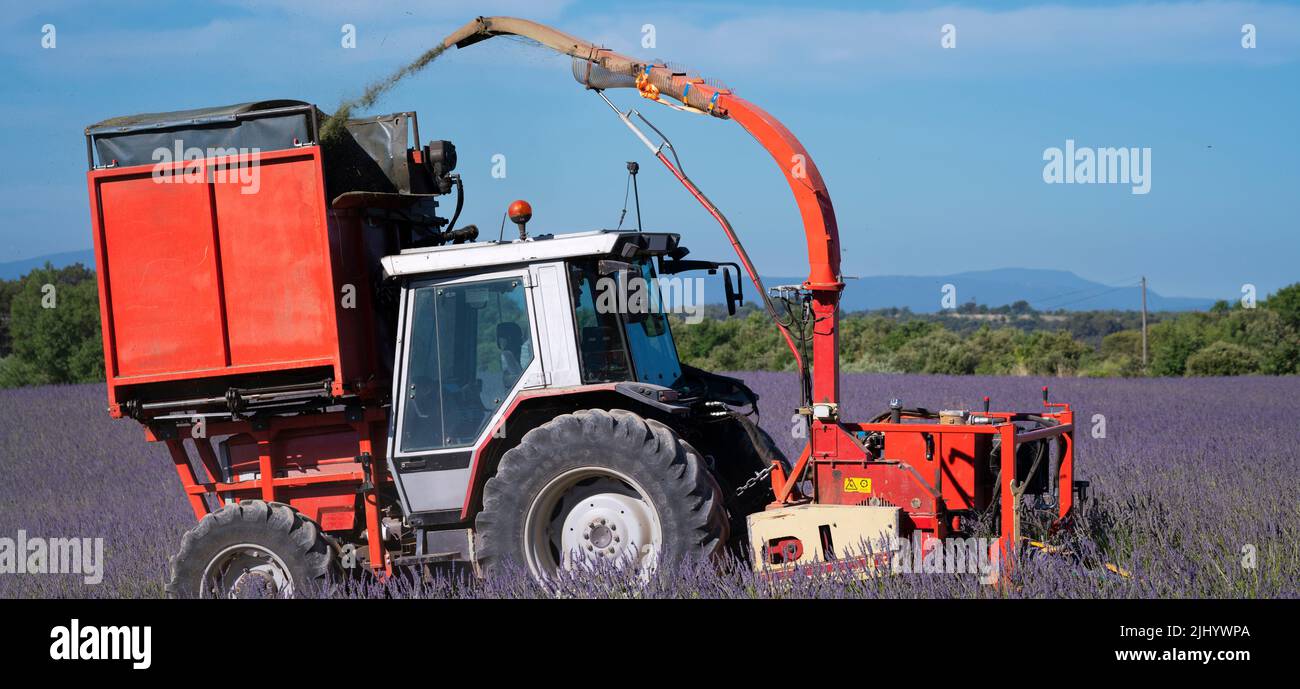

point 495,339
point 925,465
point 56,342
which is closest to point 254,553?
point 495,339

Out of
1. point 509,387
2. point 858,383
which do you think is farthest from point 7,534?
point 858,383

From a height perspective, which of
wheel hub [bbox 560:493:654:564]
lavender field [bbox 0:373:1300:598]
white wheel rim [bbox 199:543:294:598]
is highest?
wheel hub [bbox 560:493:654:564]

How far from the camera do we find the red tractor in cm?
589

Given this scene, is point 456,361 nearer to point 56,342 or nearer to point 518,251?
point 518,251

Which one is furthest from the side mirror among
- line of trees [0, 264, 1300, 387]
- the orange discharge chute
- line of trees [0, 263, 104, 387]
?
line of trees [0, 263, 104, 387]

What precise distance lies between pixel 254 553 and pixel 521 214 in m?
2.32

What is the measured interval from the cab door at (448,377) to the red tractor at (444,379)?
12mm

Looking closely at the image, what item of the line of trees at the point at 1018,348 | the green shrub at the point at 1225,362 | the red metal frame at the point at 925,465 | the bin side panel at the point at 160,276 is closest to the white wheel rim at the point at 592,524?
the red metal frame at the point at 925,465

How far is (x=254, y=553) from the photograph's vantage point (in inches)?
248

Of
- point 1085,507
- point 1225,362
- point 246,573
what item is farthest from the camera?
point 1225,362

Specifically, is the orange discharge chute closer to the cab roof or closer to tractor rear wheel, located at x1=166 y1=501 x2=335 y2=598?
the cab roof

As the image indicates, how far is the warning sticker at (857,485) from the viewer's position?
591 cm

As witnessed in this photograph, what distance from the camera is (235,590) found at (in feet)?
20.4

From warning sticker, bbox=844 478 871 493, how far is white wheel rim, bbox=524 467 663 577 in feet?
3.23
